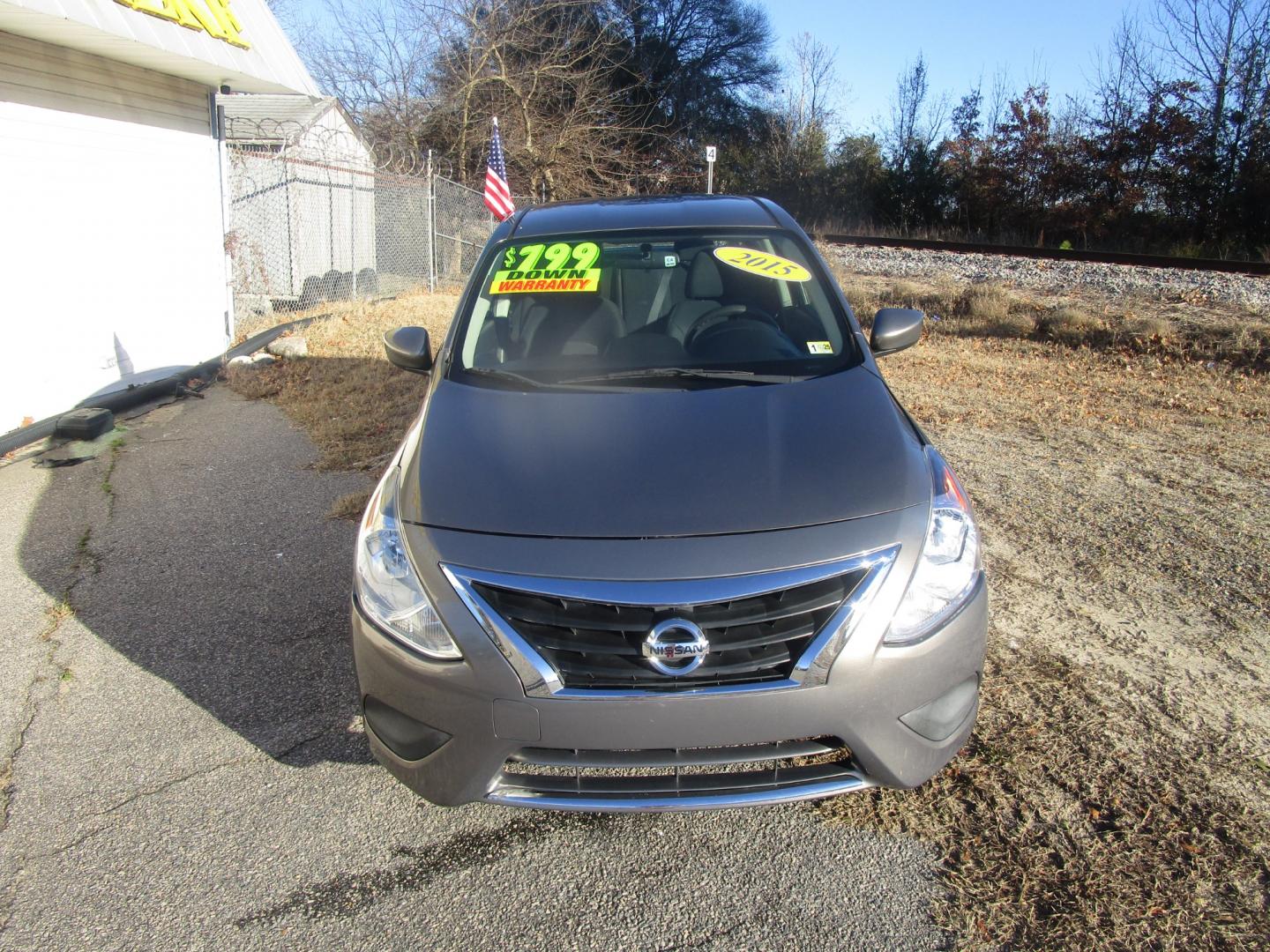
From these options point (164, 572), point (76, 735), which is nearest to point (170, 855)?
point (76, 735)

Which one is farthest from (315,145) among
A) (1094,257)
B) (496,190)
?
(1094,257)

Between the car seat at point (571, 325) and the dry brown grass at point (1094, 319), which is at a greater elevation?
the car seat at point (571, 325)

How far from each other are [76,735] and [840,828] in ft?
8.60

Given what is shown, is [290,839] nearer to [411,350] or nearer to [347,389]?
[411,350]

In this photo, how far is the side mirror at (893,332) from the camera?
3750 millimetres

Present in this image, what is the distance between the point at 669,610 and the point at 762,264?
216 centimetres

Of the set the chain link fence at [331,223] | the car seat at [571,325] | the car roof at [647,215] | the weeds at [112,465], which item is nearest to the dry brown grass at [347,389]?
the weeds at [112,465]

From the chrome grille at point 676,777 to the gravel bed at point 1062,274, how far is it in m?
10.5

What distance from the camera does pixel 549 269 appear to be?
398 cm

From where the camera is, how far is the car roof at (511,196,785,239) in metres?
4.12

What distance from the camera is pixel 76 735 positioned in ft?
10.9

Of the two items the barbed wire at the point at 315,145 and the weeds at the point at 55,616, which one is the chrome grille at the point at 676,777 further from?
the barbed wire at the point at 315,145

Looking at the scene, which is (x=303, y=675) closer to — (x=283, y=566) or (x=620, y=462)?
(x=283, y=566)

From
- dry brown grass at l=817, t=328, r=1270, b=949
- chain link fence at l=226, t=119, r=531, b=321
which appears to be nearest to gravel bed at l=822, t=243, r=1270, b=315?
dry brown grass at l=817, t=328, r=1270, b=949
